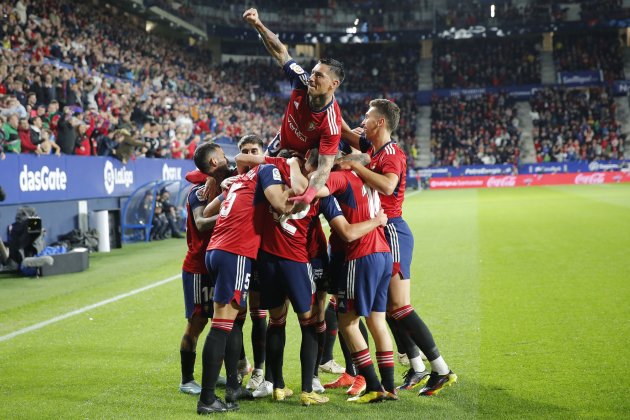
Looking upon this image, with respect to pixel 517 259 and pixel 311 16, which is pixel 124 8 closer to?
pixel 311 16

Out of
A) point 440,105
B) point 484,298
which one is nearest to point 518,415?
point 484,298

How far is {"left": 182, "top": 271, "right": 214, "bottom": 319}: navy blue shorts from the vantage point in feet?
19.7

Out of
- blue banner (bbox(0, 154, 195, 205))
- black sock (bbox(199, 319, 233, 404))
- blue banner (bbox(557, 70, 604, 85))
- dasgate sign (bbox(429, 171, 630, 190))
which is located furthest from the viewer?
blue banner (bbox(557, 70, 604, 85))

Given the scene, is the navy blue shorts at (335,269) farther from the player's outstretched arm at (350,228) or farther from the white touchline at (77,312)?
the white touchline at (77,312)

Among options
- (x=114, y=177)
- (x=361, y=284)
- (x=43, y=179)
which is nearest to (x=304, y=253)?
(x=361, y=284)

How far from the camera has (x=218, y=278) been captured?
215 inches

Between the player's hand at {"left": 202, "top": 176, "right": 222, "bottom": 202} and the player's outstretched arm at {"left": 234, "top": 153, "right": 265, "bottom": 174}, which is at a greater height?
the player's outstretched arm at {"left": 234, "top": 153, "right": 265, "bottom": 174}

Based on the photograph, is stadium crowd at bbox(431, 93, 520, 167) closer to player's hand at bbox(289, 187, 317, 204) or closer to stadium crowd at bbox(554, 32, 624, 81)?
stadium crowd at bbox(554, 32, 624, 81)

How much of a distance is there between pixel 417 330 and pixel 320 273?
899 mm

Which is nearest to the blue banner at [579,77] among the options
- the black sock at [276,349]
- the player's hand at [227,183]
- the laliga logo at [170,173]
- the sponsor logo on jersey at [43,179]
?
the laliga logo at [170,173]

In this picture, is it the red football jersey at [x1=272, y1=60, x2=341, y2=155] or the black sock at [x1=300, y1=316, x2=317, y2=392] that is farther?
the red football jersey at [x1=272, y1=60, x2=341, y2=155]

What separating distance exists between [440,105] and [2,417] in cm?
5104

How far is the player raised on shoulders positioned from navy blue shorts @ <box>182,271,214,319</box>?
121 cm

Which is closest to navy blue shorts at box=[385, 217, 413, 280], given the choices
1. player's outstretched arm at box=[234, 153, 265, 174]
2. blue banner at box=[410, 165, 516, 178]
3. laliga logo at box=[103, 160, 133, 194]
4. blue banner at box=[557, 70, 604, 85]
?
player's outstretched arm at box=[234, 153, 265, 174]
